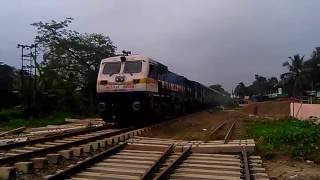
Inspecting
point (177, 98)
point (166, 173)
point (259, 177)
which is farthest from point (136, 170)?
point (177, 98)

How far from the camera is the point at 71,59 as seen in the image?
41250 mm

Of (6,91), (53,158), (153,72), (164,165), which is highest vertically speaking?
(153,72)

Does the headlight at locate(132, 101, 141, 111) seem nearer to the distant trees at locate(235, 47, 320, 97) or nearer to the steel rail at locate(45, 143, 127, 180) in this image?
the steel rail at locate(45, 143, 127, 180)

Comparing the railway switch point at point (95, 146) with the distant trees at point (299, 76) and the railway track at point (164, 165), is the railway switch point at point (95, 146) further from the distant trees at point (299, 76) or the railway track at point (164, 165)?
the distant trees at point (299, 76)

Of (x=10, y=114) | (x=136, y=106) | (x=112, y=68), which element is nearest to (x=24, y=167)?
(x=136, y=106)

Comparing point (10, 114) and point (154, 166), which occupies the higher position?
point (10, 114)

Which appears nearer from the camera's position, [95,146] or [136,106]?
[95,146]

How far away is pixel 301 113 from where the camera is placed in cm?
3300

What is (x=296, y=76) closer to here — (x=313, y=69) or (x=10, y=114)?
(x=313, y=69)

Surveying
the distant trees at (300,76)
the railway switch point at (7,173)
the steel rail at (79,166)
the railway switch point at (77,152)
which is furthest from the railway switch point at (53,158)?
the distant trees at (300,76)

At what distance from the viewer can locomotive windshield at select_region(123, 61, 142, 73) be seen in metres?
20.0

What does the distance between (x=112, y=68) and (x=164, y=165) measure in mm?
11752

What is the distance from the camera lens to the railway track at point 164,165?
26.7 feet

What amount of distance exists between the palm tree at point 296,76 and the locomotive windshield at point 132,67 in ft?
207
